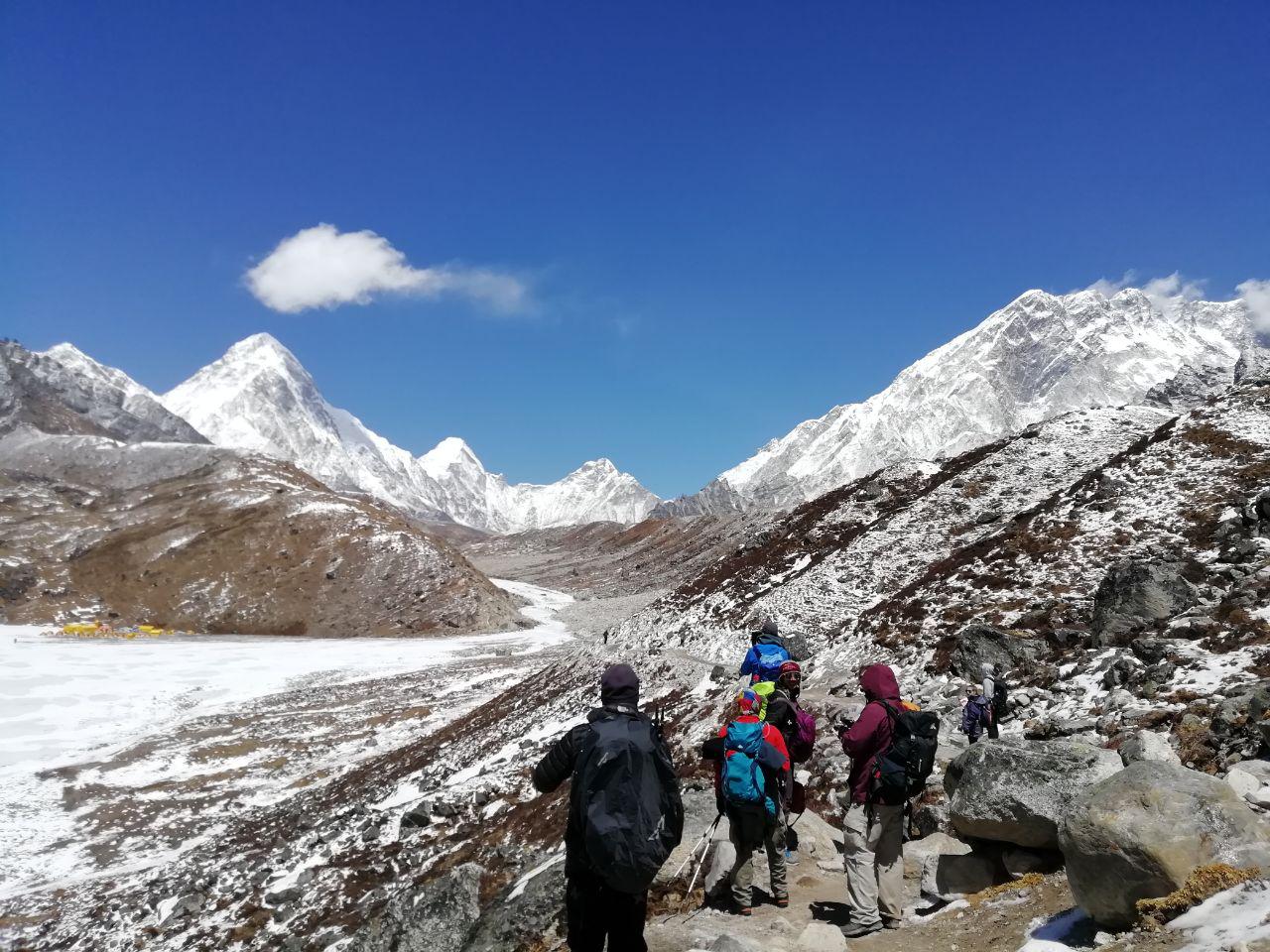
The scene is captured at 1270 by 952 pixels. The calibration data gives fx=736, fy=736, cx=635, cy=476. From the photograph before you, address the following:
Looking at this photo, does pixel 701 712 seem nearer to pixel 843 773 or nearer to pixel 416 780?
pixel 843 773

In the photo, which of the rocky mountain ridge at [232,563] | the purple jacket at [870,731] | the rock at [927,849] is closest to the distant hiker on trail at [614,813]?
the purple jacket at [870,731]

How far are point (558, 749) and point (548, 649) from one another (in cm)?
6110

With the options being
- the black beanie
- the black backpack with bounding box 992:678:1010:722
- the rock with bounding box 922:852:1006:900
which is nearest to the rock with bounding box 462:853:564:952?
the rock with bounding box 922:852:1006:900

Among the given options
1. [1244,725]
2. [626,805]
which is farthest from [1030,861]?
[626,805]

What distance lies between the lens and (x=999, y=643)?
16906 mm

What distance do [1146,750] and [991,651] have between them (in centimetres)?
838

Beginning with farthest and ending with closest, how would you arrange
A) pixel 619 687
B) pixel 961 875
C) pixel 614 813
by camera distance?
pixel 961 875 → pixel 619 687 → pixel 614 813

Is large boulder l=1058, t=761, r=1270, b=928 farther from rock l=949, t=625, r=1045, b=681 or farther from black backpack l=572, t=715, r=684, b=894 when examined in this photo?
rock l=949, t=625, r=1045, b=681

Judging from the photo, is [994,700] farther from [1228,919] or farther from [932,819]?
[1228,919]

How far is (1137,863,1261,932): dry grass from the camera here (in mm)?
5535

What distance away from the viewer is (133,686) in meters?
49.9

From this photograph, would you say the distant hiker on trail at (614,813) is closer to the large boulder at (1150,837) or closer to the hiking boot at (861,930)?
the hiking boot at (861,930)

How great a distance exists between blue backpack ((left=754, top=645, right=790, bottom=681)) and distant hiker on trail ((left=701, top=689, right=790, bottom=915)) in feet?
2.96

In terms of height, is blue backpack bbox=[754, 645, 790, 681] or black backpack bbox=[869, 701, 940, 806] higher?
blue backpack bbox=[754, 645, 790, 681]
